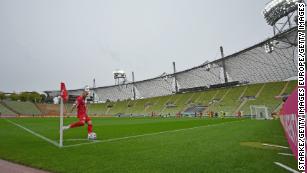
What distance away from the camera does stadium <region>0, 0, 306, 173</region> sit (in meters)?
5.40

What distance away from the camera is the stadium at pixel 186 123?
17.7 feet

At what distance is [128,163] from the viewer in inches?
206

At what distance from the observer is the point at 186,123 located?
25.2 meters

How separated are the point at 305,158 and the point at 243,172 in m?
0.97

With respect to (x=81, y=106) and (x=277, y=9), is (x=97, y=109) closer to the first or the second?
(x=277, y=9)

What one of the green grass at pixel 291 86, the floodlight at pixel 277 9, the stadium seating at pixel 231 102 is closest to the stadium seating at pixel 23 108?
the stadium seating at pixel 231 102

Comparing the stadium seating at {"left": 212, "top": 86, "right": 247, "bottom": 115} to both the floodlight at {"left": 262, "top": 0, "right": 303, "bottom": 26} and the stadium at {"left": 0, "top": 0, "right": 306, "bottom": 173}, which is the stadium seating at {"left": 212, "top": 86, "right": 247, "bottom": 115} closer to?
the stadium at {"left": 0, "top": 0, "right": 306, "bottom": 173}

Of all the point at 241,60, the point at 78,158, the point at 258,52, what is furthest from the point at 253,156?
the point at 241,60

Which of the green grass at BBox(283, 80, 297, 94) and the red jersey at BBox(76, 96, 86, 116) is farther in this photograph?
the green grass at BBox(283, 80, 297, 94)

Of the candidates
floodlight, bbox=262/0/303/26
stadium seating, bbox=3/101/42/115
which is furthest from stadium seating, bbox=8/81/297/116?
floodlight, bbox=262/0/303/26

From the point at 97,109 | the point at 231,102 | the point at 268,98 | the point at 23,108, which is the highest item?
the point at 268,98

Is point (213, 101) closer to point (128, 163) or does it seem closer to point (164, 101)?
point (164, 101)

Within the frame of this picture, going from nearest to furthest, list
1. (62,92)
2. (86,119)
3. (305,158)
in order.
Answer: (305,158)
(62,92)
(86,119)

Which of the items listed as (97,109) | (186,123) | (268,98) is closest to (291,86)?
(268,98)
